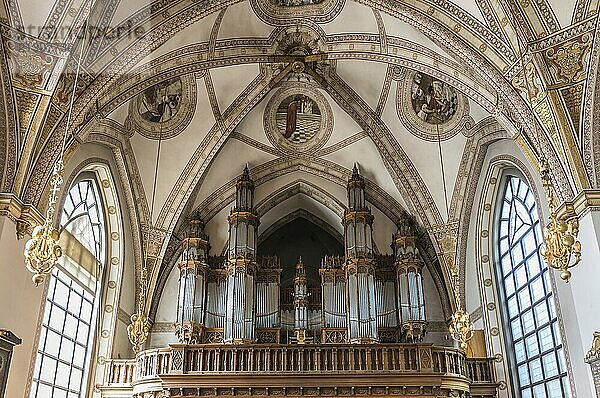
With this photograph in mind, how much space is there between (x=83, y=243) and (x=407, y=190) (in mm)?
8211

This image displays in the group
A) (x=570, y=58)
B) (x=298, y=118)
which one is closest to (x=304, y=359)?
(x=298, y=118)

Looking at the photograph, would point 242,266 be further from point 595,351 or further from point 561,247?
point 561,247

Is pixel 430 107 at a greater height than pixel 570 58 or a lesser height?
greater

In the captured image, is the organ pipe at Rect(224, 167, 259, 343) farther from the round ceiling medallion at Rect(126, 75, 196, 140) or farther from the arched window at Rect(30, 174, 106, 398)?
the arched window at Rect(30, 174, 106, 398)

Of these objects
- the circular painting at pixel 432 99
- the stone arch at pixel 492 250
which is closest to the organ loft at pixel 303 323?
the stone arch at pixel 492 250

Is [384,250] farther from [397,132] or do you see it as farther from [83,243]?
[83,243]

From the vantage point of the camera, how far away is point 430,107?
14703 mm

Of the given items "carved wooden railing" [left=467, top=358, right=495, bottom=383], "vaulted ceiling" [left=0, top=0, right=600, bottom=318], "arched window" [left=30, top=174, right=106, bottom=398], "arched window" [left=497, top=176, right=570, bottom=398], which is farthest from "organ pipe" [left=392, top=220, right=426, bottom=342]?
"arched window" [left=30, top=174, right=106, bottom=398]

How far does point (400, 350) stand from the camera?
41.5 feet

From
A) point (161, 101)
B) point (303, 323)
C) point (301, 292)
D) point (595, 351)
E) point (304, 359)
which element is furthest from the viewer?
point (301, 292)

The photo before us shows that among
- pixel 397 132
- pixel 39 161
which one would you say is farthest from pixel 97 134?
pixel 397 132

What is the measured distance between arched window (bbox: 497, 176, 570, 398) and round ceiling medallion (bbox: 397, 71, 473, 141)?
1.91m

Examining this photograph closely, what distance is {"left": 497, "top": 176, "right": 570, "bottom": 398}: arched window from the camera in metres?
11.5

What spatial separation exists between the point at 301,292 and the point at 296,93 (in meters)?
5.23
